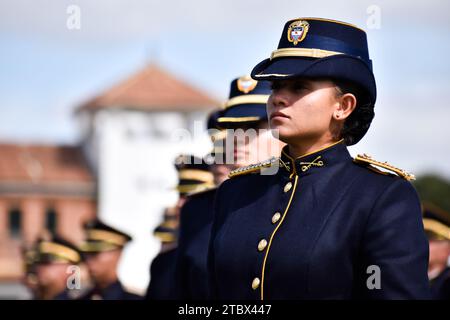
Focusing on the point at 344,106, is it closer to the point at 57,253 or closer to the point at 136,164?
the point at 57,253

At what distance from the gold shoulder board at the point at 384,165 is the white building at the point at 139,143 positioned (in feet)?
200

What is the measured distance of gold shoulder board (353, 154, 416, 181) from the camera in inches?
174

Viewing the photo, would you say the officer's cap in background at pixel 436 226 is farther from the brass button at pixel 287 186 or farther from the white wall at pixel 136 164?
the white wall at pixel 136 164

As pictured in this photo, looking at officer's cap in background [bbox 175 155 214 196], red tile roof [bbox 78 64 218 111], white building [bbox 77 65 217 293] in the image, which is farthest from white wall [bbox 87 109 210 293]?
officer's cap in background [bbox 175 155 214 196]

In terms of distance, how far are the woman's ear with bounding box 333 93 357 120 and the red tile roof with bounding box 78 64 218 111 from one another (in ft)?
207

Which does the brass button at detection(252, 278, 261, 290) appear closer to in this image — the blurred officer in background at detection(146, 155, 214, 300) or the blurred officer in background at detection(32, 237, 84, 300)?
the blurred officer in background at detection(146, 155, 214, 300)

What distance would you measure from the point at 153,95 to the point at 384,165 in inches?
2590

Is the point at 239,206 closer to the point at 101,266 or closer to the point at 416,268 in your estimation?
the point at 416,268

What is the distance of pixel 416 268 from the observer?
420cm

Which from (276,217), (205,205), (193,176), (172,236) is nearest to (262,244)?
(276,217)

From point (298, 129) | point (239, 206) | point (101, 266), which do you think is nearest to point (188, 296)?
point (239, 206)

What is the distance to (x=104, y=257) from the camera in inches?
395
